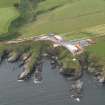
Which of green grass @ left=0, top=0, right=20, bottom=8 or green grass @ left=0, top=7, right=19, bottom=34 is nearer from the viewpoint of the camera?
green grass @ left=0, top=7, right=19, bottom=34

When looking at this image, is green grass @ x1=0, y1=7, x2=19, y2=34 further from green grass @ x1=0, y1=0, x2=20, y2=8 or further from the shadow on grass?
green grass @ x1=0, y1=0, x2=20, y2=8

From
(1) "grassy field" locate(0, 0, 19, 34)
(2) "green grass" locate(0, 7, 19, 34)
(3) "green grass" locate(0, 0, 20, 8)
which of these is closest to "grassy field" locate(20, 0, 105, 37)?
(2) "green grass" locate(0, 7, 19, 34)

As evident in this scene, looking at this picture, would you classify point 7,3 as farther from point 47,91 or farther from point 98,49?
point 47,91

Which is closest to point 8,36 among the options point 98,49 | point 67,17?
point 67,17

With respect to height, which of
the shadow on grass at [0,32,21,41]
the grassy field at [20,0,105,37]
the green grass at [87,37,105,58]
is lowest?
the green grass at [87,37,105,58]

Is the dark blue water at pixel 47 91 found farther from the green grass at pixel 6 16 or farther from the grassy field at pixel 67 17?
the green grass at pixel 6 16

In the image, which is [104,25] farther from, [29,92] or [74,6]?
[29,92]

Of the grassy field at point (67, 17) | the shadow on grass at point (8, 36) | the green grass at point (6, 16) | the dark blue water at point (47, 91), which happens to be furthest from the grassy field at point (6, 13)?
the dark blue water at point (47, 91)
